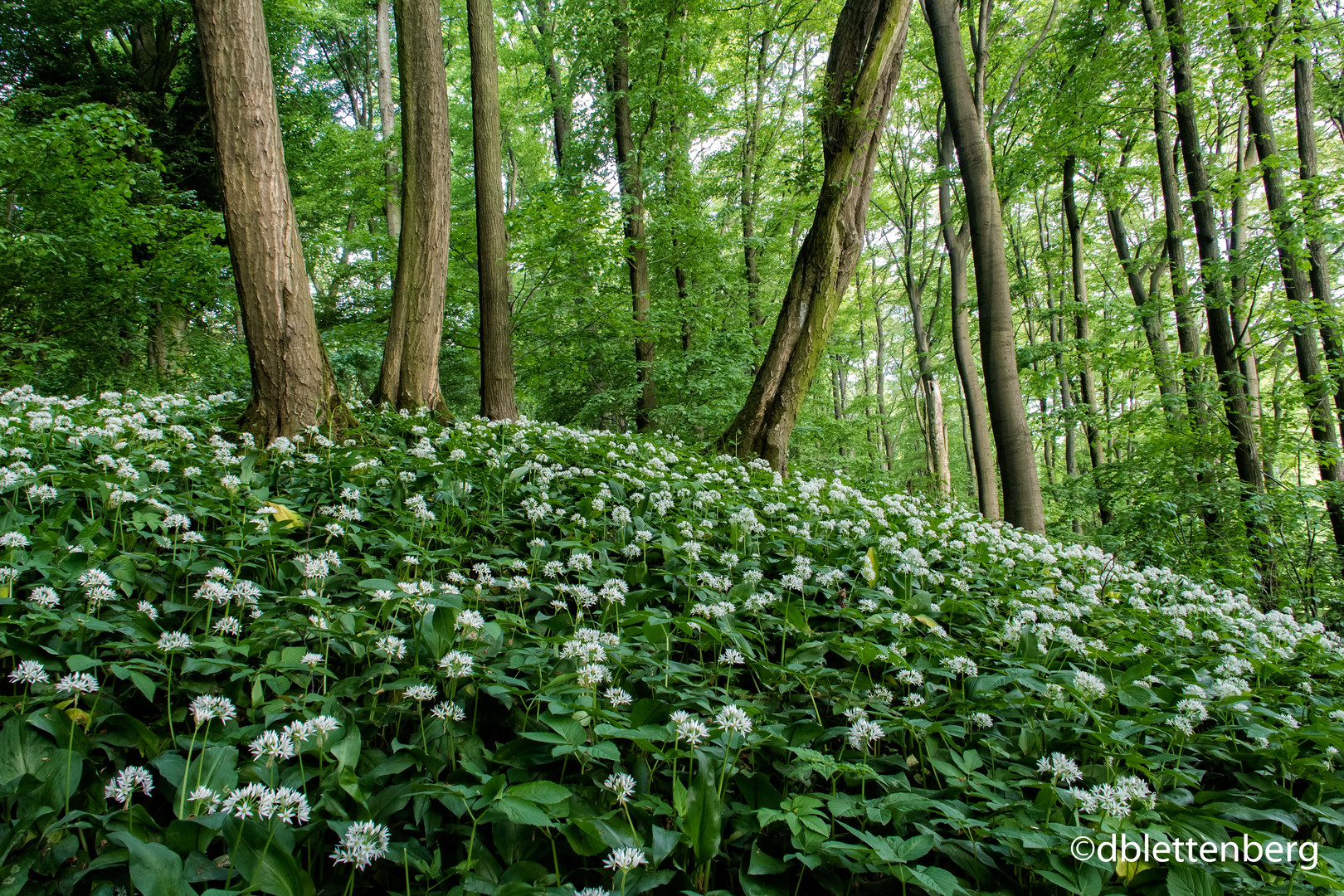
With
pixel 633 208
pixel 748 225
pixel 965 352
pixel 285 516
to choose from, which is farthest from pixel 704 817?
pixel 748 225

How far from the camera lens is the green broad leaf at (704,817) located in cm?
138

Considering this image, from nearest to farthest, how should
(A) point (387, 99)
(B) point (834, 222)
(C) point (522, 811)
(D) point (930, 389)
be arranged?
(C) point (522, 811) → (B) point (834, 222) → (A) point (387, 99) → (D) point (930, 389)

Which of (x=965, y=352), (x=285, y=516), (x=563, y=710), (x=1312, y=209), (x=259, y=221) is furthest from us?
(x=965, y=352)

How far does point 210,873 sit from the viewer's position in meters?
1.22

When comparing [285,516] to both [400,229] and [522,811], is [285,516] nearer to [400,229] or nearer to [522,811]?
[522,811]

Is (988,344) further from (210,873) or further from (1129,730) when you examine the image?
(210,873)

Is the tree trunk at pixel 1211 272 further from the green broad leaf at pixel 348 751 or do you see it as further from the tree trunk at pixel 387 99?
the tree trunk at pixel 387 99

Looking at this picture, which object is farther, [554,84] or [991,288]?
[554,84]

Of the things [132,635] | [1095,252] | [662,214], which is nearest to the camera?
[132,635]

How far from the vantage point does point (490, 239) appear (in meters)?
7.27

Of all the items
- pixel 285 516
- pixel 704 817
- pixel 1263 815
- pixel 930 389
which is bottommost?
pixel 1263 815

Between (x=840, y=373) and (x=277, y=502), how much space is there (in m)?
30.7

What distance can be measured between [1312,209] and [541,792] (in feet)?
37.5

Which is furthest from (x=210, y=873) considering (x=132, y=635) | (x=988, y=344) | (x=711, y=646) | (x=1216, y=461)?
(x=1216, y=461)
